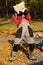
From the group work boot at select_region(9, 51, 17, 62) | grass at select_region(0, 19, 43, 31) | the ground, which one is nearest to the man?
work boot at select_region(9, 51, 17, 62)

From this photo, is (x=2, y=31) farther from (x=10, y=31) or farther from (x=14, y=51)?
(x=14, y=51)

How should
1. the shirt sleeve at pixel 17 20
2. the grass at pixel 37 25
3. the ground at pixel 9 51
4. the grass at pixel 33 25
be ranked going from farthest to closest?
the grass at pixel 33 25 → the grass at pixel 37 25 → the ground at pixel 9 51 → the shirt sleeve at pixel 17 20

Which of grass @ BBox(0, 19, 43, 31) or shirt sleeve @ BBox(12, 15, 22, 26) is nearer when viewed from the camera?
shirt sleeve @ BBox(12, 15, 22, 26)

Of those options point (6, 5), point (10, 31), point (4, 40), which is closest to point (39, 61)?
point (4, 40)

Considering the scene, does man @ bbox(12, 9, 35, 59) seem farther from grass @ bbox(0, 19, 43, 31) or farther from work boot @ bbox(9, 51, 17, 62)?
grass @ bbox(0, 19, 43, 31)

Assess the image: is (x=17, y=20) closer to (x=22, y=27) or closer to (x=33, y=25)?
(x=22, y=27)

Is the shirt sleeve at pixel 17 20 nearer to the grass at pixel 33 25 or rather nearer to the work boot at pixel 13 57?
the work boot at pixel 13 57

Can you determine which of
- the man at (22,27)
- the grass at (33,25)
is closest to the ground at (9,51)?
the grass at (33,25)

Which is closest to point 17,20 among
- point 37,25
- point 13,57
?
point 13,57

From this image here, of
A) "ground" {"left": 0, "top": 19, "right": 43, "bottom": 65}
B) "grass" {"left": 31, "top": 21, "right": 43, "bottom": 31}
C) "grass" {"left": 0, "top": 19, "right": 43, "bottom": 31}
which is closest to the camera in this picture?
"ground" {"left": 0, "top": 19, "right": 43, "bottom": 65}

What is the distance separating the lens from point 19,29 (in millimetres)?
7668

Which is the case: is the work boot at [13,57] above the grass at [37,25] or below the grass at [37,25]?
above

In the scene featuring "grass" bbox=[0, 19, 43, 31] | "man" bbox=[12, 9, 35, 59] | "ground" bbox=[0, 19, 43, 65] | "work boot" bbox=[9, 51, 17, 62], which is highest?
"man" bbox=[12, 9, 35, 59]

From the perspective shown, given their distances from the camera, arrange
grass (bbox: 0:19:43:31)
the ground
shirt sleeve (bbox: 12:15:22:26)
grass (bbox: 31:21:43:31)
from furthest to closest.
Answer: grass (bbox: 0:19:43:31), grass (bbox: 31:21:43:31), the ground, shirt sleeve (bbox: 12:15:22:26)
